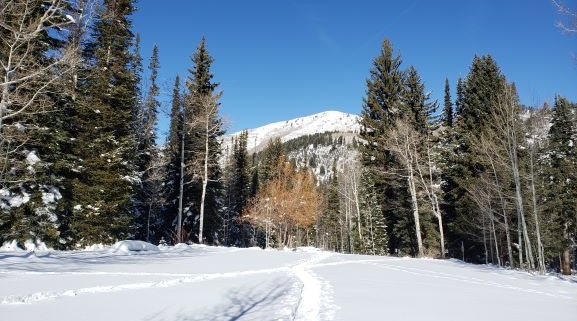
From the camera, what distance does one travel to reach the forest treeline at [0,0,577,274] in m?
17.0

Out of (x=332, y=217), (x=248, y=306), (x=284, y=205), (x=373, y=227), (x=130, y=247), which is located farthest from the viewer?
(x=332, y=217)

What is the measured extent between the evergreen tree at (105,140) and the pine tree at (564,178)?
28667 millimetres

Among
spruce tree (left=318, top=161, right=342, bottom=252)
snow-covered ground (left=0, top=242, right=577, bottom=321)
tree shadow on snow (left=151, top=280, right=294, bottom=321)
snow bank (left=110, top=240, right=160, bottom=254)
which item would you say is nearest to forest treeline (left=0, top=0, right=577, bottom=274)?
snow bank (left=110, top=240, right=160, bottom=254)

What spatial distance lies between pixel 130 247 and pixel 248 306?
12.6 metres

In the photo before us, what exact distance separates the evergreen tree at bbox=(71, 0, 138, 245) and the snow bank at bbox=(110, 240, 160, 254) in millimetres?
2978

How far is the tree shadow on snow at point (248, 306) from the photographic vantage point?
607 cm

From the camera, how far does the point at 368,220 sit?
44.4 metres

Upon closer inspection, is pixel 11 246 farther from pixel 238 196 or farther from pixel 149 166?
pixel 238 196

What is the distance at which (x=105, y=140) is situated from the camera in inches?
860

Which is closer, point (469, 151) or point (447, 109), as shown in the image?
point (469, 151)

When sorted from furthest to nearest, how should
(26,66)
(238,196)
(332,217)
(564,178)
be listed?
(332,217), (238,196), (564,178), (26,66)

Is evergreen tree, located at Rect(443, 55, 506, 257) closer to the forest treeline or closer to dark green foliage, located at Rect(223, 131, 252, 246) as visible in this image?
the forest treeline

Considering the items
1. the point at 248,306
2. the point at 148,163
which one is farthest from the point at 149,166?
the point at 248,306

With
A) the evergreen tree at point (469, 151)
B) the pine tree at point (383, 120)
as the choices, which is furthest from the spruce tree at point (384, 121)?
the evergreen tree at point (469, 151)
